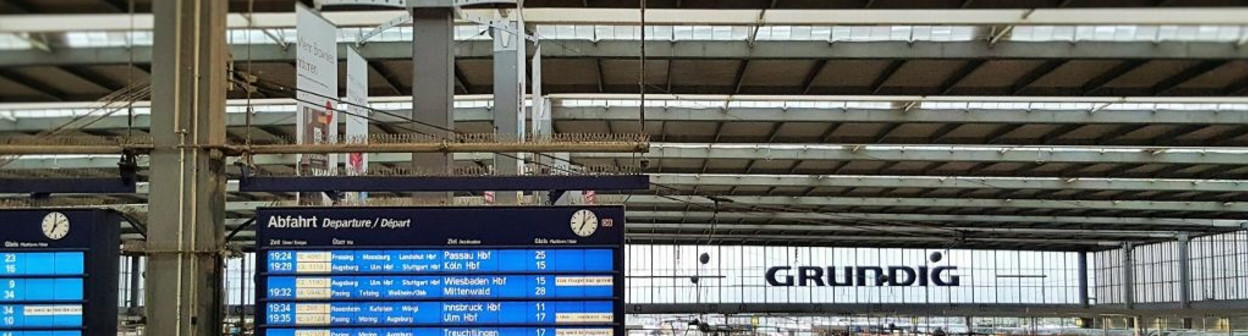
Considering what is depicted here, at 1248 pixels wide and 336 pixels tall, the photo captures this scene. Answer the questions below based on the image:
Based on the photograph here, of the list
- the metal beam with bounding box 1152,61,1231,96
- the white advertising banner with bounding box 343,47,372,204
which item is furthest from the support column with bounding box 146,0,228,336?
the metal beam with bounding box 1152,61,1231,96

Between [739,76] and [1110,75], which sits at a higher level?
[739,76]

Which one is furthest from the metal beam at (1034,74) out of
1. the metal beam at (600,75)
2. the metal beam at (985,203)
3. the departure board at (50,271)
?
the metal beam at (985,203)

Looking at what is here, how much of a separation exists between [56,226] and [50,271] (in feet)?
1.14

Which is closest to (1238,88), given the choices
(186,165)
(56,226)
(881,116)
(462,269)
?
(881,116)

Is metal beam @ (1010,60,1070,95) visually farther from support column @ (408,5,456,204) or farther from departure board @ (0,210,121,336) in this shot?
departure board @ (0,210,121,336)

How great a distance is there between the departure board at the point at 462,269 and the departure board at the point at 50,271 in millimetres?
1294

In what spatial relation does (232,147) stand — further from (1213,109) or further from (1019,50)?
(1213,109)

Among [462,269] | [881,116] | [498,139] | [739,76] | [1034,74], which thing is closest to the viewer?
[462,269]

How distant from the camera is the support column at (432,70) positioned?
13961 mm

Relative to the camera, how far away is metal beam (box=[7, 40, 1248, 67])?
21484mm

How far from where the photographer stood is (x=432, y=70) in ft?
46.1

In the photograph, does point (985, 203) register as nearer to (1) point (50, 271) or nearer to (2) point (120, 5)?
(1) point (50, 271)

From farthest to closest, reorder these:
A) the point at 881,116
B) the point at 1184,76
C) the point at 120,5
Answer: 1. the point at 881,116
2. the point at 1184,76
3. the point at 120,5

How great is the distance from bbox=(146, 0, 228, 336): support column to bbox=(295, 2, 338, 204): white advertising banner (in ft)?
6.95
